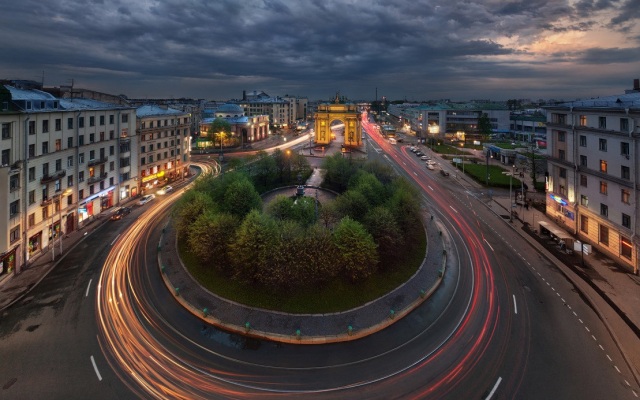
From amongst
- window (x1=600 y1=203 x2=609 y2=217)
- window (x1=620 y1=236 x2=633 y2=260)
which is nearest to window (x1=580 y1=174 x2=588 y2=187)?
window (x1=600 y1=203 x2=609 y2=217)

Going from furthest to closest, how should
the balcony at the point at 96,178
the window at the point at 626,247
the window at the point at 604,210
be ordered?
the balcony at the point at 96,178 → the window at the point at 604,210 → the window at the point at 626,247

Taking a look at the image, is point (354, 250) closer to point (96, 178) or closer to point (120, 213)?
point (120, 213)

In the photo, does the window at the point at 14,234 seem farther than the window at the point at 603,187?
No

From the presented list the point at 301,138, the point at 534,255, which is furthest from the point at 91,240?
the point at 301,138

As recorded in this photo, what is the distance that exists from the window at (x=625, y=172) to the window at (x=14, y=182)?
219 feet

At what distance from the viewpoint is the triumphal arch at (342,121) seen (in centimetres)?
14550

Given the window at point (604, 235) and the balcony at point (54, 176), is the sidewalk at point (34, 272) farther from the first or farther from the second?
the window at point (604, 235)

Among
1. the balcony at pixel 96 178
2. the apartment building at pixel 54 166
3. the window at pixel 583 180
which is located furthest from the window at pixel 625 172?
the balcony at pixel 96 178

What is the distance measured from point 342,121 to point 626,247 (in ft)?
389

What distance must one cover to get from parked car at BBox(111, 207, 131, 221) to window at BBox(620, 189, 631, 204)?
6763 cm

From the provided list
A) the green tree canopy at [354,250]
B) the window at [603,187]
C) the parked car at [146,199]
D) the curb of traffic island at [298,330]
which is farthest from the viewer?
the parked car at [146,199]

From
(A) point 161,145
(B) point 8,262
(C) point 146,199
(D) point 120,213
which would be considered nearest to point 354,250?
(B) point 8,262

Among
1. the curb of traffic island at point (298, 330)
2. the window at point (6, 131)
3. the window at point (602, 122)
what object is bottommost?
the curb of traffic island at point (298, 330)

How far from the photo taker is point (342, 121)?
14862 cm
